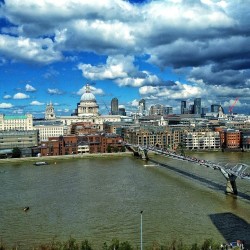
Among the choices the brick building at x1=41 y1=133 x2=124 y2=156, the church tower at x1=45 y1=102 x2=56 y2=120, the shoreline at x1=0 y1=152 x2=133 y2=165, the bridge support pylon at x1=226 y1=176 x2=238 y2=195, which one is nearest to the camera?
the bridge support pylon at x1=226 y1=176 x2=238 y2=195

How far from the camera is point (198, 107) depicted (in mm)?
146750

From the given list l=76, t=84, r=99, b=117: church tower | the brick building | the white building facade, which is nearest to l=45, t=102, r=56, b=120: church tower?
l=76, t=84, r=99, b=117: church tower

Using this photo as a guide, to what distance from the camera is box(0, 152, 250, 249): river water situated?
14984 millimetres

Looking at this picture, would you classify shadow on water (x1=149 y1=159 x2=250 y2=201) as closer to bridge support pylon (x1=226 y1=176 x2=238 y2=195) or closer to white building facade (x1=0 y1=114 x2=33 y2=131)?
bridge support pylon (x1=226 y1=176 x2=238 y2=195)

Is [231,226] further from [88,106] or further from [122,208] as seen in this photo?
[88,106]

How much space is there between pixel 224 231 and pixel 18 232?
24.0 feet

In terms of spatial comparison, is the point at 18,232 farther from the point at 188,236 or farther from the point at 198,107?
the point at 198,107

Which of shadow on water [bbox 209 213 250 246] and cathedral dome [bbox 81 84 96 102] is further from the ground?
cathedral dome [bbox 81 84 96 102]

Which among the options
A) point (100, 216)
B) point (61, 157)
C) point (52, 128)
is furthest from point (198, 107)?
point (100, 216)

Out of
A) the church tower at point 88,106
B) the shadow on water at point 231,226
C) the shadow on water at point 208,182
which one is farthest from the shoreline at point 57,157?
the church tower at point 88,106

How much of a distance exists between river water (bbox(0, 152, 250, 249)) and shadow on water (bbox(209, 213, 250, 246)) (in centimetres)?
3

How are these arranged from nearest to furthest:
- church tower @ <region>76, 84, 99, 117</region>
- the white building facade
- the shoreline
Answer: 1. the shoreline
2. the white building facade
3. church tower @ <region>76, 84, 99, 117</region>

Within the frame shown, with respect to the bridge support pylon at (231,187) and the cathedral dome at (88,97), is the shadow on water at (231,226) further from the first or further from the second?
the cathedral dome at (88,97)

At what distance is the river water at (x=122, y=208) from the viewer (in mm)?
14984
